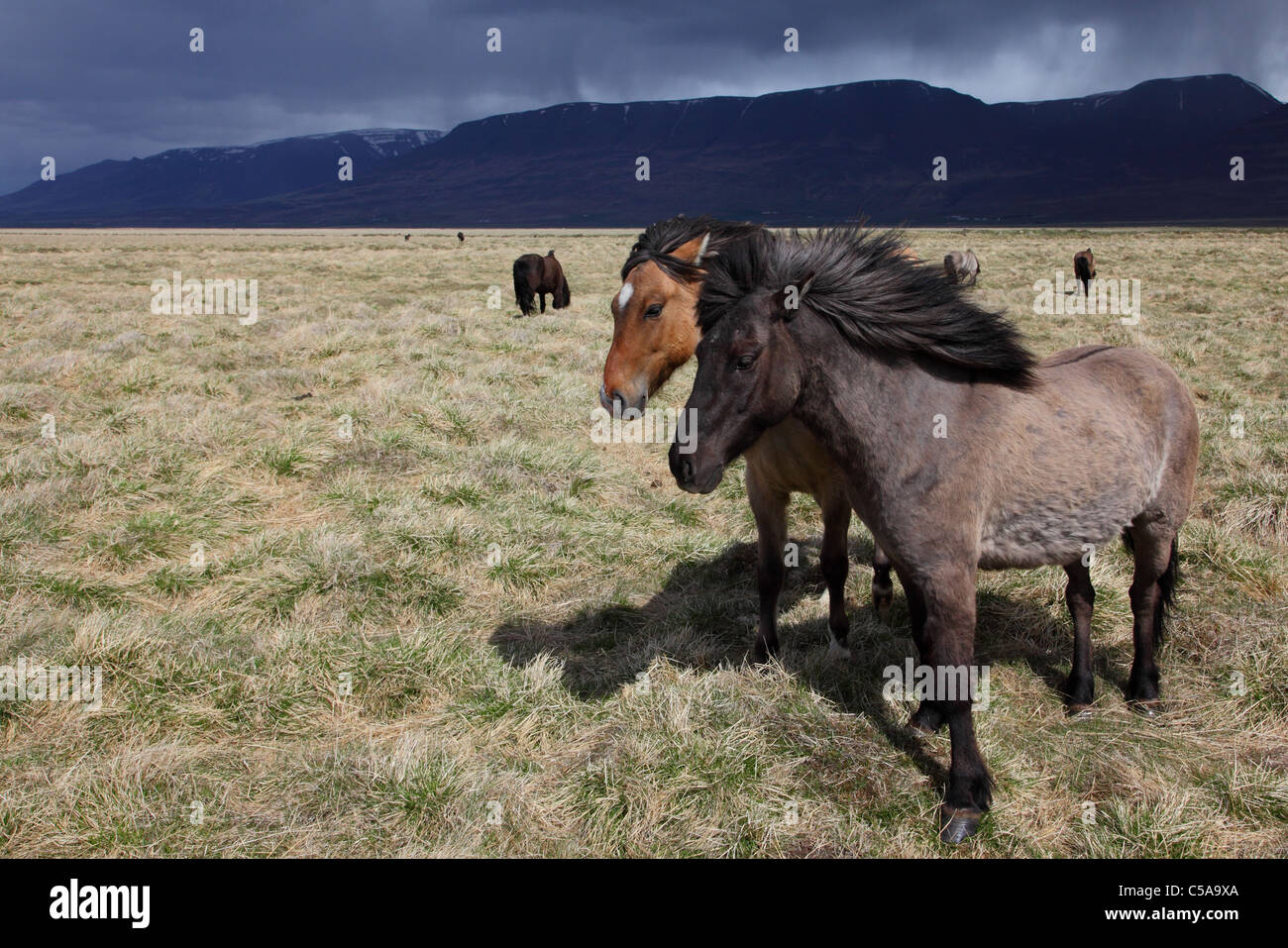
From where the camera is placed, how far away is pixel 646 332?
4285 mm

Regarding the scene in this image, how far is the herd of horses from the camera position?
117 inches

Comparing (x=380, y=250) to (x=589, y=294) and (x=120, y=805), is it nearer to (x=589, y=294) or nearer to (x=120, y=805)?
(x=589, y=294)

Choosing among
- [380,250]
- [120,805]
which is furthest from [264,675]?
[380,250]

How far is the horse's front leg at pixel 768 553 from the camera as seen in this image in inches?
165

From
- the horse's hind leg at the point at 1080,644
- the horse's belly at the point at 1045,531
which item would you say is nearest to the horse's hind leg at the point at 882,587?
the horse's hind leg at the point at 1080,644

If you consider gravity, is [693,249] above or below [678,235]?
below

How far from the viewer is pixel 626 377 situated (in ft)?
13.8

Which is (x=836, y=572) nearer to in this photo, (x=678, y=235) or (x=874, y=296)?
(x=874, y=296)

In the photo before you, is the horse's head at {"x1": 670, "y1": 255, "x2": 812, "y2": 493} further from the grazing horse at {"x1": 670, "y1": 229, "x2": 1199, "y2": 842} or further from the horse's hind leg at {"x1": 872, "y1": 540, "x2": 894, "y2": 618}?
the horse's hind leg at {"x1": 872, "y1": 540, "x2": 894, "y2": 618}

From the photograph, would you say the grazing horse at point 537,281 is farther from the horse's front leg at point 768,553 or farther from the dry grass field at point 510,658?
the horse's front leg at point 768,553

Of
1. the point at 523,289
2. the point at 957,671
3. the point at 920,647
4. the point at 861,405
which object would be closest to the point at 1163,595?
the point at 920,647

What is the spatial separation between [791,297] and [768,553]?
1746mm

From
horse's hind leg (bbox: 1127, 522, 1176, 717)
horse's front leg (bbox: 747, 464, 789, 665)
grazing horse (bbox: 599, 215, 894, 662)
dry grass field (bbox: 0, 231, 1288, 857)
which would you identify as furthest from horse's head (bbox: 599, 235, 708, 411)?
horse's hind leg (bbox: 1127, 522, 1176, 717)
